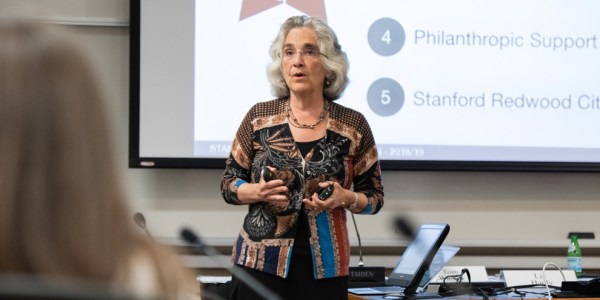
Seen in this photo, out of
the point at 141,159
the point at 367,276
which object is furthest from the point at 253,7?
the point at 367,276

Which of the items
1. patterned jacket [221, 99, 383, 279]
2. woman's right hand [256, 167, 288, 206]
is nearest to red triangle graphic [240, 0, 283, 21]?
patterned jacket [221, 99, 383, 279]

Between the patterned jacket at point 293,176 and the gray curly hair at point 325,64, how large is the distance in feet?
0.19

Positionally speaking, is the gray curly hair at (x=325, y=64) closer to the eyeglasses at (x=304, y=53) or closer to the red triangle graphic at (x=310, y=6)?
the eyeglasses at (x=304, y=53)

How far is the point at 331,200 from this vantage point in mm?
2814

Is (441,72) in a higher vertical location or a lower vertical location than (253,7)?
lower

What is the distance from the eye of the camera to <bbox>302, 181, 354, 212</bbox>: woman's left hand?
2.81 m

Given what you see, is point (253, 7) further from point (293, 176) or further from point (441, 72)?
point (293, 176)

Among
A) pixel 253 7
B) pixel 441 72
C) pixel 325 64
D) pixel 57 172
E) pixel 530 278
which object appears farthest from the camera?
pixel 441 72

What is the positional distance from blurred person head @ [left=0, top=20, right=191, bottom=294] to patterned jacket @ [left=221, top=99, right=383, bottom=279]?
6.87 feet

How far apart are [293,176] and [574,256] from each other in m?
2.12

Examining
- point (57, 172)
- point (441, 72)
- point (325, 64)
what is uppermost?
point (441, 72)

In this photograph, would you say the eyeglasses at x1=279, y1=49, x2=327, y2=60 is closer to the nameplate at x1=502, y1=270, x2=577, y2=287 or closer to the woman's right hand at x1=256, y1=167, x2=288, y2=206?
the woman's right hand at x1=256, y1=167, x2=288, y2=206

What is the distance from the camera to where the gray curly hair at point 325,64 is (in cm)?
312

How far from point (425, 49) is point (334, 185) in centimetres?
216
